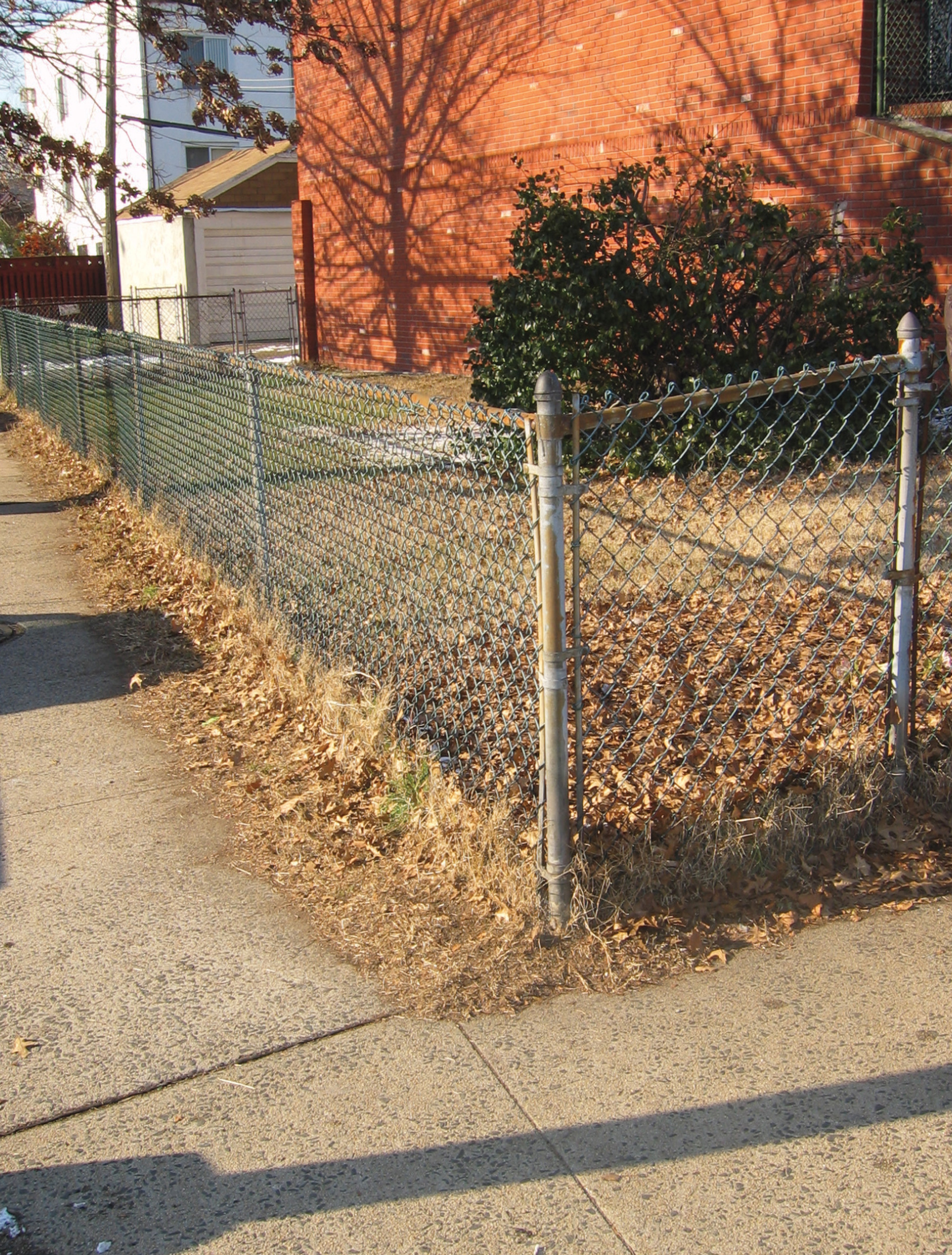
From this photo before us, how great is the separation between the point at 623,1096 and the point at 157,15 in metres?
11.7

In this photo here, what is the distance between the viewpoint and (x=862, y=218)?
10.6 meters

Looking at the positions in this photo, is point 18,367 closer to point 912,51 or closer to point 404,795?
point 912,51

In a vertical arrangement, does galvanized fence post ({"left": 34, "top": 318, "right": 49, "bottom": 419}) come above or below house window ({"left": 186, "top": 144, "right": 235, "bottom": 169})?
below

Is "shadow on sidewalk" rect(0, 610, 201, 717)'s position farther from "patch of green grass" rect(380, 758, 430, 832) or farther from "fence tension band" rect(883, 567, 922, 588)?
"fence tension band" rect(883, 567, 922, 588)

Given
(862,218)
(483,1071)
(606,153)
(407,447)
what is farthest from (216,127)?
(483,1071)

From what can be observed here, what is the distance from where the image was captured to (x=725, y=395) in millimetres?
3527

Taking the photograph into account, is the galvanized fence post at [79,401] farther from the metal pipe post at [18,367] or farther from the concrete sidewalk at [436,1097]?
the concrete sidewalk at [436,1097]

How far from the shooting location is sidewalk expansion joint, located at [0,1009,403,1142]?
283 centimetres

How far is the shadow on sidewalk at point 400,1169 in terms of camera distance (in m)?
2.51

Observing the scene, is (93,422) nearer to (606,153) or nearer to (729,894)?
(606,153)

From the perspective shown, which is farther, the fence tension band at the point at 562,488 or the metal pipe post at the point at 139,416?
the metal pipe post at the point at 139,416

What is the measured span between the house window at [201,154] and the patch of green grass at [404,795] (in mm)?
34320

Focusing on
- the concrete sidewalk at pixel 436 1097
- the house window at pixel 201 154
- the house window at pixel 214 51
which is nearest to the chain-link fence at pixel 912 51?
the concrete sidewalk at pixel 436 1097

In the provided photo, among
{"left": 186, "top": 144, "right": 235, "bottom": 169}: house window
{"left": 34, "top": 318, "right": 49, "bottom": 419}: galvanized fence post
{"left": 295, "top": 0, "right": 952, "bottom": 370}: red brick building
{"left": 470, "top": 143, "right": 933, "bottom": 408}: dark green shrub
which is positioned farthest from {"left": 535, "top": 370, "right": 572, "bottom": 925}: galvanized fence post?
{"left": 186, "top": 144, "right": 235, "bottom": 169}: house window
